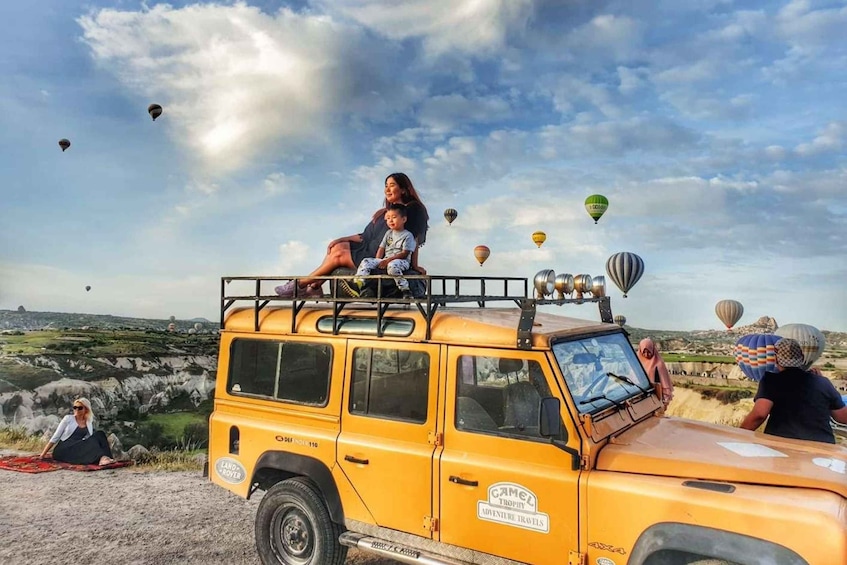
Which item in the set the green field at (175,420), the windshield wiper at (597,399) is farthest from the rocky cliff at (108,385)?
the windshield wiper at (597,399)

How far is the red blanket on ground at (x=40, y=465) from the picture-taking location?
29.7 ft

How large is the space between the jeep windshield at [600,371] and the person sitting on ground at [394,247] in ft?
8.55

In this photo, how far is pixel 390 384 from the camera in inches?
186

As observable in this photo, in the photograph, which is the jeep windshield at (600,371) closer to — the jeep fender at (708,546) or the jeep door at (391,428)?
the jeep fender at (708,546)

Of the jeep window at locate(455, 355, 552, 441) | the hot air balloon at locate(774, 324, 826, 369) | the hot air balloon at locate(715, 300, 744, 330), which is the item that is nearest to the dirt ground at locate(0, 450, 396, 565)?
the jeep window at locate(455, 355, 552, 441)

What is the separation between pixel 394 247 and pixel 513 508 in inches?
148

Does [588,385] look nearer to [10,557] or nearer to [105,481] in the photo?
[10,557]

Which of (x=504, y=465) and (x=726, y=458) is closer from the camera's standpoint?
(x=726, y=458)

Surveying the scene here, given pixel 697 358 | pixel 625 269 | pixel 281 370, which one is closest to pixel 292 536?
pixel 281 370

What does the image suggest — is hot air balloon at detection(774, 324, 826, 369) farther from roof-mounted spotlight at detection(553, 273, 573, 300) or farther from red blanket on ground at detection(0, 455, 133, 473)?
red blanket on ground at detection(0, 455, 133, 473)

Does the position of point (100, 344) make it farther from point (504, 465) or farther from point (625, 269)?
point (504, 465)

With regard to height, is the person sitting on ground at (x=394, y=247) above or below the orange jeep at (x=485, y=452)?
above

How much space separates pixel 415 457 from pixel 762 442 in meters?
2.71

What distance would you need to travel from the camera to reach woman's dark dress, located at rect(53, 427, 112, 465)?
375 inches
